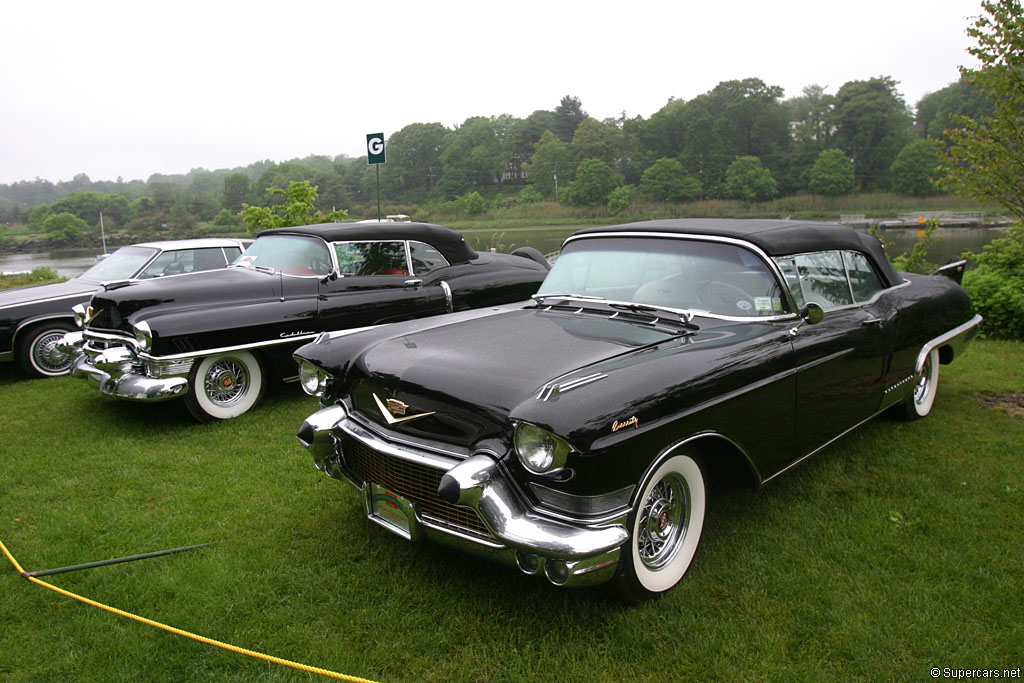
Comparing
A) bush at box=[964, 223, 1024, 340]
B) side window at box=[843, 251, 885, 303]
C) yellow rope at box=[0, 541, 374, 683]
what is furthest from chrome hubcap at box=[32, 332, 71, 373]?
bush at box=[964, 223, 1024, 340]

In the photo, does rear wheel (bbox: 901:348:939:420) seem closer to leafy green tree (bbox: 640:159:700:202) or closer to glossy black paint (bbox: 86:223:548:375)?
glossy black paint (bbox: 86:223:548:375)

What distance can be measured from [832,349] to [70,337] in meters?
6.95

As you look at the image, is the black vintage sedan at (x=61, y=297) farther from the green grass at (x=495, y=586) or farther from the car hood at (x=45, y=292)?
the green grass at (x=495, y=586)

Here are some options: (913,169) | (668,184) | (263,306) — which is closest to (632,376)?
(263,306)

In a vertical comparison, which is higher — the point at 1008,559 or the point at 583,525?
the point at 583,525

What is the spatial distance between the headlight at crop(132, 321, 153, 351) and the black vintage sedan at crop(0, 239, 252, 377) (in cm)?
184

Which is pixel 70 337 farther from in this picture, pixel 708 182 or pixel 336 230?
pixel 708 182

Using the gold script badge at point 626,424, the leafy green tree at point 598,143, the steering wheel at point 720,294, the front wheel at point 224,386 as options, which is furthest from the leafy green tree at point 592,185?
the gold script badge at point 626,424

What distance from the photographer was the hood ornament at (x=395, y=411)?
115 inches

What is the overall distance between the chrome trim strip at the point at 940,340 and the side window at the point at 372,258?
15.5 feet

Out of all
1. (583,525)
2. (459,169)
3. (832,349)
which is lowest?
(583,525)

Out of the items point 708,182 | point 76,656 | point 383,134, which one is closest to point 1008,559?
point 76,656

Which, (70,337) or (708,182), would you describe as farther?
(708,182)

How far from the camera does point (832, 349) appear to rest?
3678 mm
